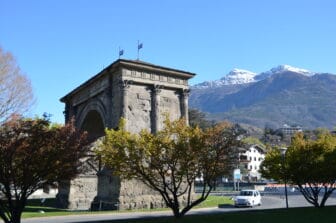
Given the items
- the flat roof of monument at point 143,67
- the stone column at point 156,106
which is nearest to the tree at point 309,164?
the stone column at point 156,106

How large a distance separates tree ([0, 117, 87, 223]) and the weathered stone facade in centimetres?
1181

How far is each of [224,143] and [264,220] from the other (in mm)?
3839

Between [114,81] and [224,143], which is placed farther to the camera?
[114,81]

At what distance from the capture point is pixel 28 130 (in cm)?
1468

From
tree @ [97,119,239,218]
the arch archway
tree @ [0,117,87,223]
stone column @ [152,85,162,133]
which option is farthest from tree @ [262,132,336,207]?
the arch archway

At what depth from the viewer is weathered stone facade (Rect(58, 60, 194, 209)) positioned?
94.9 ft

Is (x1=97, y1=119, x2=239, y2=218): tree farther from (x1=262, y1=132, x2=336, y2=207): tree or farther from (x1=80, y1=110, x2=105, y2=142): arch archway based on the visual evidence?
(x1=80, y1=110, x2=105, y2=142): arch archway

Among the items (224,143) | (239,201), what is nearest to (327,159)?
(224,143)

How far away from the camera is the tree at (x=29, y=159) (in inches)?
555

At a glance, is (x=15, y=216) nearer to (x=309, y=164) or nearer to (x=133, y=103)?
(x=309, y=164)

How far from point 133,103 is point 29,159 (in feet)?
53.5

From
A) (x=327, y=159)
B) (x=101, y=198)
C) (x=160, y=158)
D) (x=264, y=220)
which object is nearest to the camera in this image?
(x=264, y=220)

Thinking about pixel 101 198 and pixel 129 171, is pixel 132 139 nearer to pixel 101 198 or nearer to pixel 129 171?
pixel 129 171

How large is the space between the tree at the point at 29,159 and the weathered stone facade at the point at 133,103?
11805 mm
